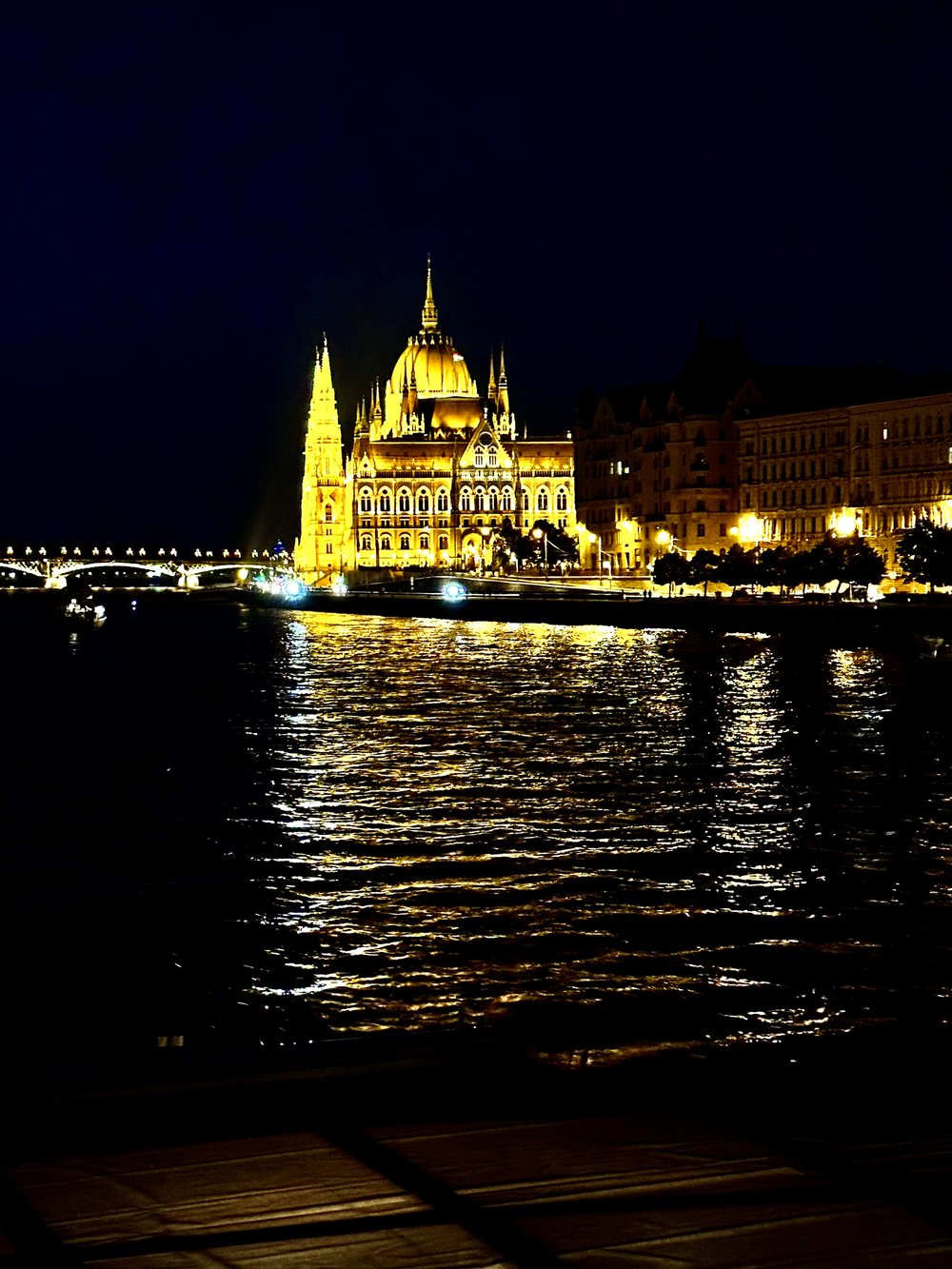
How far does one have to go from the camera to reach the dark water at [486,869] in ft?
55.0

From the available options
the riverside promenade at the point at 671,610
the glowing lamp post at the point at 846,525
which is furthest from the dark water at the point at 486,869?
the glowing lamp post at the point at 846,525

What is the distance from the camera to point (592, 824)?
29.9m

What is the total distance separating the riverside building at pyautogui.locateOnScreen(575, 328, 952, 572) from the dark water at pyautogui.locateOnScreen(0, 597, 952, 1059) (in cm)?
6099

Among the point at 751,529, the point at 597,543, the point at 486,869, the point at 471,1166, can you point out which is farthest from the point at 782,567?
the point at 471,1166

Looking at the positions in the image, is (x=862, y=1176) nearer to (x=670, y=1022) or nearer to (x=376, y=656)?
(x=670, y=1022)

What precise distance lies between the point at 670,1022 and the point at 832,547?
103 meters

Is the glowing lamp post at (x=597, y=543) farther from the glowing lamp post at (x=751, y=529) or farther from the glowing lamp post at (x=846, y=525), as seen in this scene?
the glowing lamp post at (x=846, y=525)

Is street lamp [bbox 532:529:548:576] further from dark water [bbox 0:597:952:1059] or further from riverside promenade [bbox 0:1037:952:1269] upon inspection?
riverside promenade [bbox 0:1037:952:1269]

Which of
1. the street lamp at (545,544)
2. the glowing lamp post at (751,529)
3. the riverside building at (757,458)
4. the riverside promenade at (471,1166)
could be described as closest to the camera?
the riverside promenade at (471,1166)

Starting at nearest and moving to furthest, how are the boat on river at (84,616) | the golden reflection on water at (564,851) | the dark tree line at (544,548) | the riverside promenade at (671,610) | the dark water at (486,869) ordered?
the dark water at (486,869)
the golden reflection on water at (564,851)
the riverside promenade at (671,610)
the boat on river at (84,616)
the dark tree line at (544,548)

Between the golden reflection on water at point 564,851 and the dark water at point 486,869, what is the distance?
3.0 inches

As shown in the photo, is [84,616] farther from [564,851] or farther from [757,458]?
[564,851]

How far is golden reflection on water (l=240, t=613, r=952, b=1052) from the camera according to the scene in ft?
57.0

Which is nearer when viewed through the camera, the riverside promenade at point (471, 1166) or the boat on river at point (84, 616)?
the riverside promenade at point (471, 1166)
